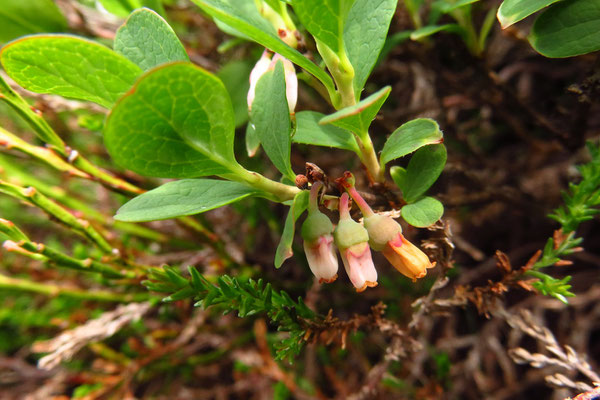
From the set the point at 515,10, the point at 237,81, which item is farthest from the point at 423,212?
the point at 237,81

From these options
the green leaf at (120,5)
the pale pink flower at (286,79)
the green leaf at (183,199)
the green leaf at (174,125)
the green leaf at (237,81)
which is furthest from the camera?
the green leaf at (237,81)

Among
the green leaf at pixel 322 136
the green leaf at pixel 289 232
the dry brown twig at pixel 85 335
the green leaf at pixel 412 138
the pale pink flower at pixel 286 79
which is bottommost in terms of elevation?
the dry brown twig at pixel 85 335

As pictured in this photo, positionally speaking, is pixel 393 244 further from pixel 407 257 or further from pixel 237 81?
pixel 237 81

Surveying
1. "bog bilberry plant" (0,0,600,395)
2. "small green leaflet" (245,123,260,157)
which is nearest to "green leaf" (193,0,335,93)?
"bog bilberry plant" (0,0,600,395)

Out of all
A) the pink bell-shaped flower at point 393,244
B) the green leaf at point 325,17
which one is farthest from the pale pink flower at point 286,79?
the pink bell-shaped flower at point 393,244

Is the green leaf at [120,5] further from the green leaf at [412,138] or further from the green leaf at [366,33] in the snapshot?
the green leaf at [412,138]

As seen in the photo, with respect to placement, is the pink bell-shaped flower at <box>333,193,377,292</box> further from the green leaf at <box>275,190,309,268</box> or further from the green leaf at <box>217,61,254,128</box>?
the green leaf at <box>217,61,254,128</box>
